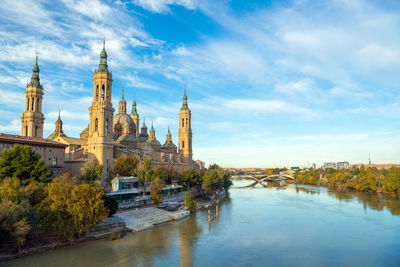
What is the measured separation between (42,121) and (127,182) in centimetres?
3068

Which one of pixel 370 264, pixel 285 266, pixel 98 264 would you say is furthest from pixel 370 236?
pixel 98 264

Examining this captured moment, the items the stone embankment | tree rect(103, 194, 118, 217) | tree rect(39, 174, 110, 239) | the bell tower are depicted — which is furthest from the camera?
the bell tower

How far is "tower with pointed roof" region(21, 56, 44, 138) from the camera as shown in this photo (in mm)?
61938

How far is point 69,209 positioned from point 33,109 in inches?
1722

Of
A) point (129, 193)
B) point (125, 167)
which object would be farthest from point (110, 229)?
point (125, 167)

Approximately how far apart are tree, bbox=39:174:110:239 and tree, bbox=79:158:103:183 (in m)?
11.8

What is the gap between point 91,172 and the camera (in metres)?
42.6

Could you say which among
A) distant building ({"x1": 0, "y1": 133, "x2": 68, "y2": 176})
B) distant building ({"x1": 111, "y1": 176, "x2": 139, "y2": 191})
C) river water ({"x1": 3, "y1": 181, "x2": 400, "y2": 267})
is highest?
distant building ({"x1": 0, "y1": 133, "x2": 68, "y2": 176})

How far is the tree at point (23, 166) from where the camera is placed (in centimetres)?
3227

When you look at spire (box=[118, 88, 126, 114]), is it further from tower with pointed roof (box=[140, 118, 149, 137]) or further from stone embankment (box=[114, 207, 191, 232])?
stone embankment (box=[114, 207, 191, 232])

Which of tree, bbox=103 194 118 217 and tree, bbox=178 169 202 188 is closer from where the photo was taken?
tree, bbox=103 194 118 217

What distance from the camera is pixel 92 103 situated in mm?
55531

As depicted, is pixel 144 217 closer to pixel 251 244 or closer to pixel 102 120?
pixel 251 244

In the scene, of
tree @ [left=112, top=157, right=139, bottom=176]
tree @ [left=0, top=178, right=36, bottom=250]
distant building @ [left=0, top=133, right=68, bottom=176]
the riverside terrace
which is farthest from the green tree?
tree @ [left=0, top=178, right=36, bottom=250]
